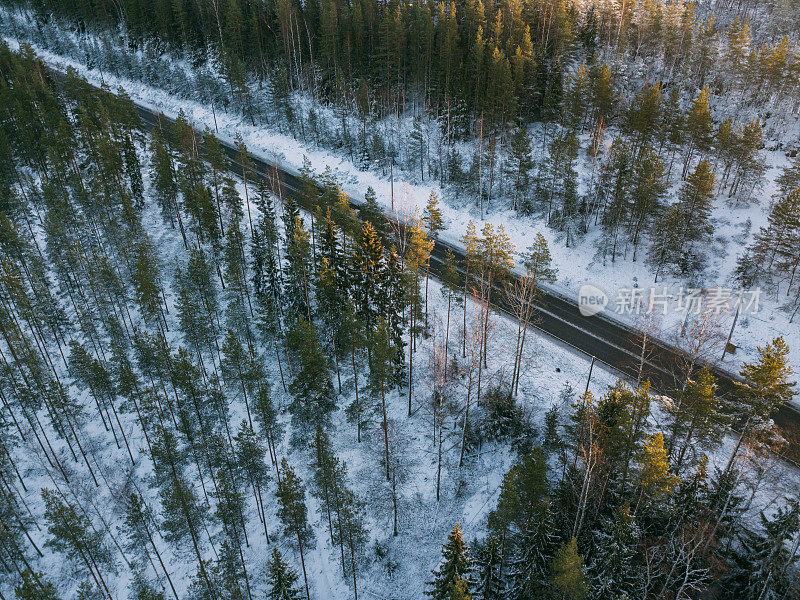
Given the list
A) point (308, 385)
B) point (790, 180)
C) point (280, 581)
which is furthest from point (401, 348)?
point (790, 180)

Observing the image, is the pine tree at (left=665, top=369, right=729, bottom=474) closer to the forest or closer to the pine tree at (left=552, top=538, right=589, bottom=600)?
the forest

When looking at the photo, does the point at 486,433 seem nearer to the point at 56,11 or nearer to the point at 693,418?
the point at 693,418

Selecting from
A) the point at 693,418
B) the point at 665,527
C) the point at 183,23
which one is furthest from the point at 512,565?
the point at 183,23

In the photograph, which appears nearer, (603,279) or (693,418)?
(693,418)


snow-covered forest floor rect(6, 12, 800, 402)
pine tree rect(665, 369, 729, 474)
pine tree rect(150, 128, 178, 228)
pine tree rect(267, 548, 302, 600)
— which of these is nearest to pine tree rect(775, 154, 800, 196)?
snow-covered forest floor rect(6, 12, 800, 402)

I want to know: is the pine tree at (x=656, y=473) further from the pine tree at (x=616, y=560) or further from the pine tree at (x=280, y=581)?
the pine tree at (x=280, y=581)

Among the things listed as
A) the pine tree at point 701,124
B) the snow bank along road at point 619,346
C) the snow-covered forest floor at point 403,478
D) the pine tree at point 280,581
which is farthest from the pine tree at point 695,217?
the pine tree at point 280,581
